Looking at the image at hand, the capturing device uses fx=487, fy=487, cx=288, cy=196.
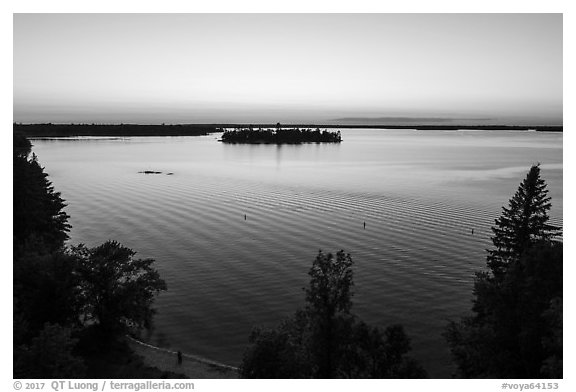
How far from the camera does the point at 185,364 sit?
102 feet

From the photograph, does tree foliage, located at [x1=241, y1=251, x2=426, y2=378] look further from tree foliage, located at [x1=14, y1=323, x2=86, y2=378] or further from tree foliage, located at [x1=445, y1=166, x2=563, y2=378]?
tree foliage, located at [x1=14, y1=323, x2=86, y2=378]

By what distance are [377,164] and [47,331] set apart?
148167mm

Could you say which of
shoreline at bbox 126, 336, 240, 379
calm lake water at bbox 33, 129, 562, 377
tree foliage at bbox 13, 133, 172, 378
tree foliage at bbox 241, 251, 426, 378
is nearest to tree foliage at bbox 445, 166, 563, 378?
tree foliage at bbox 241, 251, 426, 378

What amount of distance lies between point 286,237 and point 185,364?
32.1 meters

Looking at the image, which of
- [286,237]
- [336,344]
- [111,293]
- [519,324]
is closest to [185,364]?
[111,293]

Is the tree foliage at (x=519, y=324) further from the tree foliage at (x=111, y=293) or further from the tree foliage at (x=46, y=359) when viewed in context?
the tree foliage at (x=111, y=293)

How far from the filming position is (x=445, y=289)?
44.0 metres

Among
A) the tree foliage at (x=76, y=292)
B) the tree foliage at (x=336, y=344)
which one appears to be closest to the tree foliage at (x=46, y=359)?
the tree foliage at (x=76, y=292)

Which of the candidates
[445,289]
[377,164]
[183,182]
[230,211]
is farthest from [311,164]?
[445,289]

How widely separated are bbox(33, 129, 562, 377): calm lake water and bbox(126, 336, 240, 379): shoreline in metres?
1.00

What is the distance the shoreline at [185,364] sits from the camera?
2963cm

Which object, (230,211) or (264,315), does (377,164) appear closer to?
(230,211)

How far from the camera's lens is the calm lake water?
3825 centimetres

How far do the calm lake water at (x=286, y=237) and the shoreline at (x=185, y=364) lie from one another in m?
1.00
